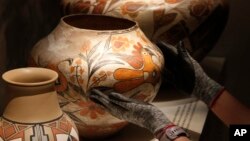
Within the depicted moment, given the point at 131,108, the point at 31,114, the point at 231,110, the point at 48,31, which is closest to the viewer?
the point at 31,114

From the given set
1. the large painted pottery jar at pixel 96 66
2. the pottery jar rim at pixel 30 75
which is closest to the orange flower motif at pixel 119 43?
the large painted pottery jar at pixel 96 66

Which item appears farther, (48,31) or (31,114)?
(48,31)

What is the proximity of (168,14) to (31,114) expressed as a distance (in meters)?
0.43

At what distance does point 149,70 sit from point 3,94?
0.95 feet

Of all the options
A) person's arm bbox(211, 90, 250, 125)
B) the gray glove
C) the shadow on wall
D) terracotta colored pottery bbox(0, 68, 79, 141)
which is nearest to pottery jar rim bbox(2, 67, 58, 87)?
terracotta colored pottery bbox(0, 68, 79, 141)

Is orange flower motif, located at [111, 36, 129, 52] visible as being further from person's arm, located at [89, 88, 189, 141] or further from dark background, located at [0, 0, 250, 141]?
dark background, located at [0, 0, 250, 141]

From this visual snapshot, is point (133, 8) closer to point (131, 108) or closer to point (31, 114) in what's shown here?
point (131, 108)

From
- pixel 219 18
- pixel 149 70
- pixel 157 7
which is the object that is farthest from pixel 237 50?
pixel 149 70

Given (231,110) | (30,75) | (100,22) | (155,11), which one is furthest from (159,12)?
(30,75)

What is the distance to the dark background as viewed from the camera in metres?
0.94

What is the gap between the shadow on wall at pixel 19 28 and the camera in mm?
917

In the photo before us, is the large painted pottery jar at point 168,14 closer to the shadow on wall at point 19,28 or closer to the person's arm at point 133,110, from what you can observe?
the shadow on wall at point 19,28

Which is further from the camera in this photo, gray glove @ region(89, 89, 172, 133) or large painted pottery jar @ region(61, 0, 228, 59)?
large painted pottery jar @ region(61, 0, 228, 59)

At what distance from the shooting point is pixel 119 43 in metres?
0.80
